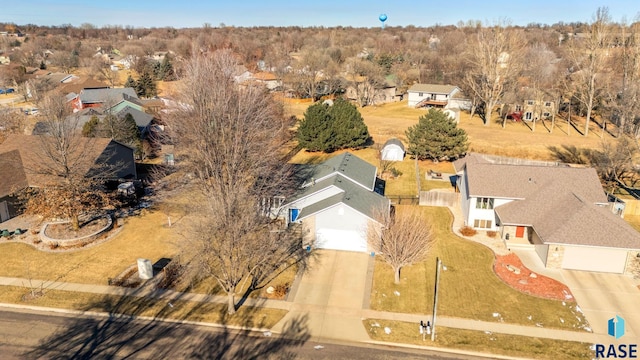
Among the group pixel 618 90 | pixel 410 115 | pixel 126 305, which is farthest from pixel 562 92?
pixel 126 305

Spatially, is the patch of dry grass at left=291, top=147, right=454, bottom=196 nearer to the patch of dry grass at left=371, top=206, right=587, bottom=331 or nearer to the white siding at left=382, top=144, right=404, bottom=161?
the white siding at left=382, top=144, right=404, bottom=161

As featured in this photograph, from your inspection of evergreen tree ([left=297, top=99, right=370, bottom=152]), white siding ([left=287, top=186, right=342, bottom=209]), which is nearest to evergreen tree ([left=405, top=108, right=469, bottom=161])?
evergreen tree ([left=297, top=99, right=370, bottom=152])

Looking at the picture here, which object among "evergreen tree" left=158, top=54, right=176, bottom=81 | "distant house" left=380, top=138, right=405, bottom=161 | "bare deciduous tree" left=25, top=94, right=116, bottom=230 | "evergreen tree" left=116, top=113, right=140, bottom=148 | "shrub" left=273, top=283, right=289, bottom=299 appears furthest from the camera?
"evergreen tree" left=158, top=54, right=176, bottom=81

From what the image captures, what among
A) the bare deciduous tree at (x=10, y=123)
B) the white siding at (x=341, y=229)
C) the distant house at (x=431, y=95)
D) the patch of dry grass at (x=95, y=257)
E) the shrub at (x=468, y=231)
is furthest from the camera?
the distant house at (x=431, y=95)

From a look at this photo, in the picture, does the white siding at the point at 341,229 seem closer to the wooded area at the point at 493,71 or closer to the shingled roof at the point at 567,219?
the shingled roof at the point at 567,219

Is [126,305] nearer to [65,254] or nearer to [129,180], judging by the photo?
[65,254]

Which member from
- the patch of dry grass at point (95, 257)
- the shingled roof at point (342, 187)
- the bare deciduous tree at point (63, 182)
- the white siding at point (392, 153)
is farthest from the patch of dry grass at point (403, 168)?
the bare deciduous tree at point (63, 182)

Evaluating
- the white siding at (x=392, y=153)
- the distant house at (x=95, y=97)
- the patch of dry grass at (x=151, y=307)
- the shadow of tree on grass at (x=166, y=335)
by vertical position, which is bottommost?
the shadow of tree on grass at (x=166, y=335)

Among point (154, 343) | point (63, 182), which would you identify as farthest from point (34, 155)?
point (154, 343)
